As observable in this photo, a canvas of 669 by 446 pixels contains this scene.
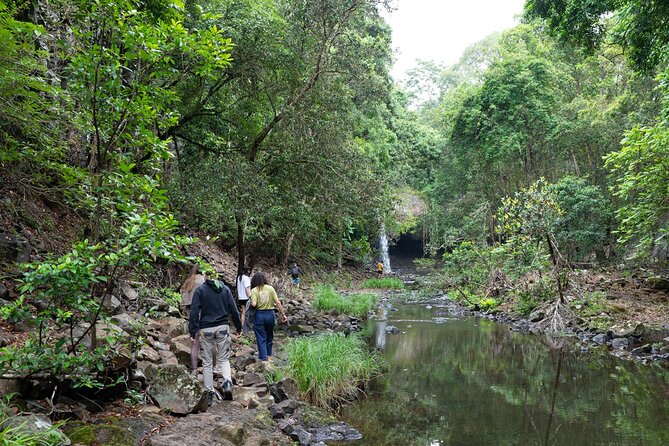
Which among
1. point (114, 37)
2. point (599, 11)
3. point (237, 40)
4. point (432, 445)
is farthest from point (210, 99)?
point (432, 445)

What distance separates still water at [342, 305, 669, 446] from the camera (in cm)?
635

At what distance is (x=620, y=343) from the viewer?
1170cm

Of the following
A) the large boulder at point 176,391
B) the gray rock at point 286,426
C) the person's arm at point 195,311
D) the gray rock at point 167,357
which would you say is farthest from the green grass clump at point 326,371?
the large boulder at point 176,391

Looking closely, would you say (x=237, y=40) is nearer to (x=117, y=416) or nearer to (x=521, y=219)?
(x=117, y=416)

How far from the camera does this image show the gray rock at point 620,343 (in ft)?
37.9

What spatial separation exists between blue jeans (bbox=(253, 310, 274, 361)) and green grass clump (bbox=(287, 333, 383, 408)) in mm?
430

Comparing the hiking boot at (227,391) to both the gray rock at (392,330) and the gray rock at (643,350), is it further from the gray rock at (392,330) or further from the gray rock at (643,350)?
the gray rock at (643,350)

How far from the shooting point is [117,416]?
14.6 feet

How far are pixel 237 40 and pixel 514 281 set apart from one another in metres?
13.1

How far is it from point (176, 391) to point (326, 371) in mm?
2869

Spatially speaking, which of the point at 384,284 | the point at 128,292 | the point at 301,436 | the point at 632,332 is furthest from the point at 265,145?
the point at 384,284

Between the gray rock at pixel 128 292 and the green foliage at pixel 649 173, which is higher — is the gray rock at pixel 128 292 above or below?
below

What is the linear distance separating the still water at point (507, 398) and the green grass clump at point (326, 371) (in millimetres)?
326

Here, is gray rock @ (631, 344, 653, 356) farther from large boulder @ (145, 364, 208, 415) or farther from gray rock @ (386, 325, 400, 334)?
large boulder @ (145, 364, 208, 415)
